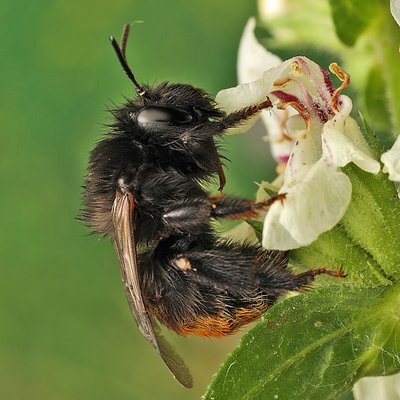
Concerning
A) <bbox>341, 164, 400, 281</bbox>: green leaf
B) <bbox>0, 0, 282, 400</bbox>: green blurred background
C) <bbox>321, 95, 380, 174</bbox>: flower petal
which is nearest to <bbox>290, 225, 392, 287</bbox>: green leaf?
<bbox>341, 164, 400, 281</bbox>: green leaf

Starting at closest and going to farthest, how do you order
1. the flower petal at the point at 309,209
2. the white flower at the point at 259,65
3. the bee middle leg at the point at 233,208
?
1. the flower petal at the point at 309,209
2. the bee middle leg at the point at 233,208
3. the white flower at the point at 259,65

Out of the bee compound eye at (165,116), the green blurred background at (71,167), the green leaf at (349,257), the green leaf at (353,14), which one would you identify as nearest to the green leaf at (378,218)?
the green leaf at (349,257)

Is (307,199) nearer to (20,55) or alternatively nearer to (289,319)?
(289,319)

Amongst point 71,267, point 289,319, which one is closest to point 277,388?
point 289,319

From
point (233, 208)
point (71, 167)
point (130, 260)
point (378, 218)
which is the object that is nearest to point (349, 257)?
point (378, 218)

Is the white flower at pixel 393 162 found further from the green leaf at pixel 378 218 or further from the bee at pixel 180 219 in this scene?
the bee at pixel 180 219

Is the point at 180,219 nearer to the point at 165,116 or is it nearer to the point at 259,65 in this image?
the point at 165,116

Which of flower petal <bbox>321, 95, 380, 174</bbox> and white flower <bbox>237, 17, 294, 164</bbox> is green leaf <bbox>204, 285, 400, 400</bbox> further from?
white flower <bbox>237, 17, 294, 164</bbox>
